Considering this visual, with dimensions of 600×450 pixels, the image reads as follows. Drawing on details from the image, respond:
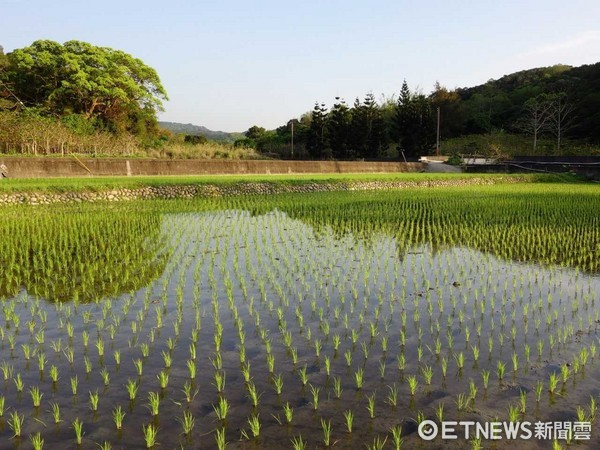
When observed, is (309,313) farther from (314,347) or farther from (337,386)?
(337,386)

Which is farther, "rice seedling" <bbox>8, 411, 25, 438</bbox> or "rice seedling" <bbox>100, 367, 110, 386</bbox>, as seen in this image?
"rice seedling" <bbox>100, 367, 110, 386</bbox>

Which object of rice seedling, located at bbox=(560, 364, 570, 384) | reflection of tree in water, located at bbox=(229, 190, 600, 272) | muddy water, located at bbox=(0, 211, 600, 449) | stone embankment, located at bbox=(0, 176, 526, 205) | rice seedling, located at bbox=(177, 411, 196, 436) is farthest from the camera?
stone embankment, located at bbox=(0, 176, 526, 205)

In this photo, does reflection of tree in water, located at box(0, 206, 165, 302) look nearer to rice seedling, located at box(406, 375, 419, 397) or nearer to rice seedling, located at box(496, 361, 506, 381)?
rice seedling, located at box(406, 375, 419, 397)

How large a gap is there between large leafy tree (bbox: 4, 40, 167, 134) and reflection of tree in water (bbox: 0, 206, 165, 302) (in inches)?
951

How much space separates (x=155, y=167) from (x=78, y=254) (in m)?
14.5

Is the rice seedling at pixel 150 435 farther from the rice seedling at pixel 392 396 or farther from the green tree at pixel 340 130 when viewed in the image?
the green tree at pixel 340 130

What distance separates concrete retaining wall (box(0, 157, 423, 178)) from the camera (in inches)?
693

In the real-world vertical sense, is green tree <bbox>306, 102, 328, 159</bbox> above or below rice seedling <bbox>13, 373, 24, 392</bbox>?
above

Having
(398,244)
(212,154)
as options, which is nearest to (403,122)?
(212,154)

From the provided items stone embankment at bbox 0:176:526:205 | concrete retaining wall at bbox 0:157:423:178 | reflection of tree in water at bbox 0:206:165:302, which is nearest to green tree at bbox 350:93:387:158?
concrete retaining wall at bbox 0:157:423:178

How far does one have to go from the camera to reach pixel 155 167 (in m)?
21.1

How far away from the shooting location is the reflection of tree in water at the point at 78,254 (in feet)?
18.5

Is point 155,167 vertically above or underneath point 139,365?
above

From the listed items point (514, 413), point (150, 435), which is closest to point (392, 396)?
point (514, 413)
